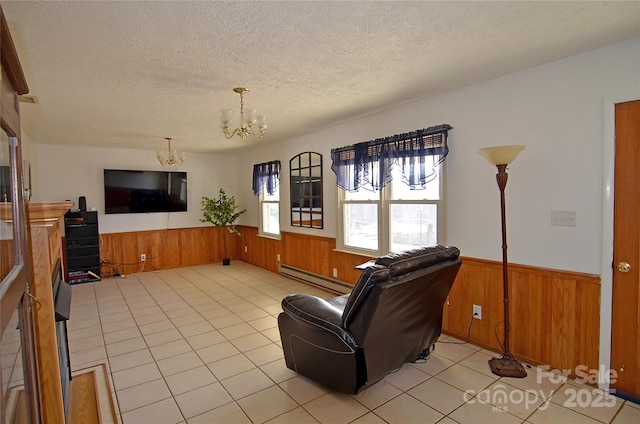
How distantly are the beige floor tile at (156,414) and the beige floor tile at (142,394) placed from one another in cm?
6

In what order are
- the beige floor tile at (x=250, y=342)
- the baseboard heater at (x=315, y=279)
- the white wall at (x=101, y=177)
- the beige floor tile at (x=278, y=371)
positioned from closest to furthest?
the beige floor tile at (x=278, y=371) < the beige floor tile at (x=250, y=342) < the baseboard heater at (x=315, y=279) < the white wall at (x=101, y=177)

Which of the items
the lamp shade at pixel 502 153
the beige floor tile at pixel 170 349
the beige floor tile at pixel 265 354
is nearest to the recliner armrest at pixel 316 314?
the beige floor tile at pixel 265 354

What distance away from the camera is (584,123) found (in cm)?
244

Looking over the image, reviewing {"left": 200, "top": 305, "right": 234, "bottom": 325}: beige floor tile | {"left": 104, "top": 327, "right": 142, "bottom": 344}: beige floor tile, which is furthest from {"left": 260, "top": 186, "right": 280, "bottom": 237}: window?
{"left": 104, "top": 327, "right": 142, "bottom": 344}: beige floor tile

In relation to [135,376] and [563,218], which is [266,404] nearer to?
[135,376]

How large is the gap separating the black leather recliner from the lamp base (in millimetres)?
602

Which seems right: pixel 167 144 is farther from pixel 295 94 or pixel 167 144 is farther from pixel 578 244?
pixel 578 244

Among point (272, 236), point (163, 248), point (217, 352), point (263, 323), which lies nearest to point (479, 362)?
point (263, 323)

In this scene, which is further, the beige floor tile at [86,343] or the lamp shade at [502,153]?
the beige floor tile at [86,343]

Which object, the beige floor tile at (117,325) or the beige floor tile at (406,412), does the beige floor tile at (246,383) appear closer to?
the beige floor tile at (406,412)

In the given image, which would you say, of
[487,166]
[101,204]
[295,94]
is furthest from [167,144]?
[487,166]

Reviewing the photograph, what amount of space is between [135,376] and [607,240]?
144 inches

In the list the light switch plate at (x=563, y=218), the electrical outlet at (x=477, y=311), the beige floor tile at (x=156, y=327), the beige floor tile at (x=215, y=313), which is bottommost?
the beige floor tile at (x=156, y=327)

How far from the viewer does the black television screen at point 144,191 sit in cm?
607
